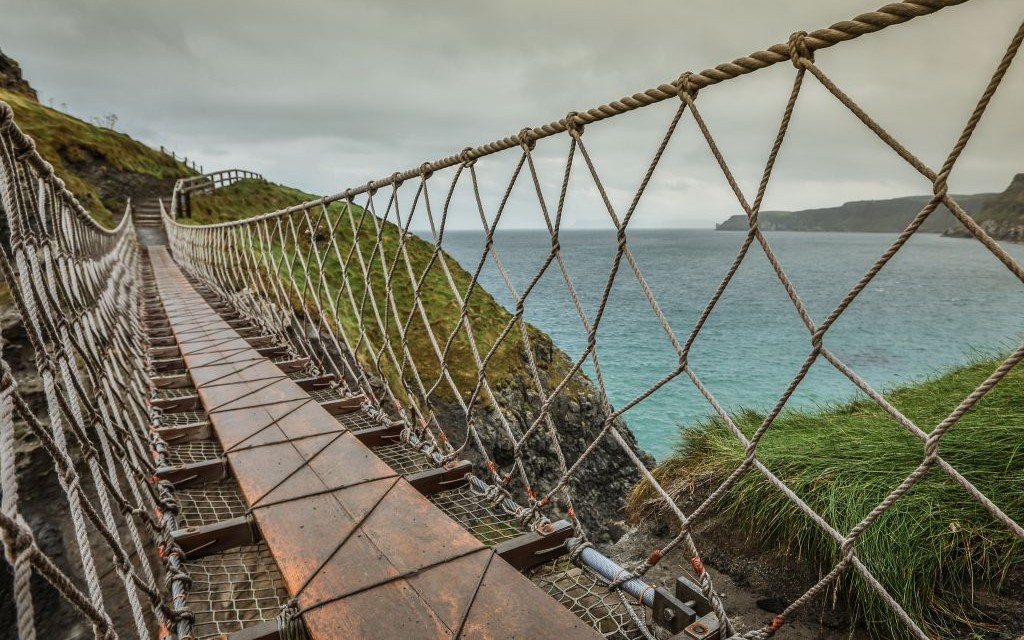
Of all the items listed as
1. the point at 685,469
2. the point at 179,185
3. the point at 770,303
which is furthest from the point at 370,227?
the point at 770,303

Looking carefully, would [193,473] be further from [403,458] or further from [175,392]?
[175,392]

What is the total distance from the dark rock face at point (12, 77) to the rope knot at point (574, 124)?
3786 cm

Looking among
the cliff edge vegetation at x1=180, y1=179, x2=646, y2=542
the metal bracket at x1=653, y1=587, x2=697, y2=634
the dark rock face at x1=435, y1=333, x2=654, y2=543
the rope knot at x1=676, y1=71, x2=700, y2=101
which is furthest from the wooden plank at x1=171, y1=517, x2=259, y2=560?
the dark rock face at x1=435, y1=333, x2=654, y2=543

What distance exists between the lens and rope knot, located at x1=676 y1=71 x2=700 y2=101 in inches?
53.4

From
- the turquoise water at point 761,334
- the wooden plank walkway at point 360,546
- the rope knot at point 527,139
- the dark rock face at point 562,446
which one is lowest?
the turquoise water at point 761,334

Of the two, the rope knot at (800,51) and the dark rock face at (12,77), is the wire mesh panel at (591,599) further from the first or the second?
the dark rock face at (12,77)

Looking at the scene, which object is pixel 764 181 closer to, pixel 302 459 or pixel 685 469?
pixel 302 459

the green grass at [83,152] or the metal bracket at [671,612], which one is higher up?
the green grass at [83,152]

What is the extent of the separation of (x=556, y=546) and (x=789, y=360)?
24.3 meters

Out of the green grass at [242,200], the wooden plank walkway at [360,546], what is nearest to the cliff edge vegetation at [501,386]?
the wooden plank walkway at [360,546]

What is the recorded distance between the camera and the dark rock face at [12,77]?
27548 mm

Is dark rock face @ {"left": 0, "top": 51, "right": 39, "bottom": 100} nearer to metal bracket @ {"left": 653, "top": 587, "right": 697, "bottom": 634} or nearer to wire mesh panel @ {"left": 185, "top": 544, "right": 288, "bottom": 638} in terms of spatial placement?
wire mesh panel @ {"left": 185, "top": 544, "right": 288, "bottom": 638}

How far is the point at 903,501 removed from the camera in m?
1.78

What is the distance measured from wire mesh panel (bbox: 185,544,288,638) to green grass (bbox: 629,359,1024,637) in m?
1.83
